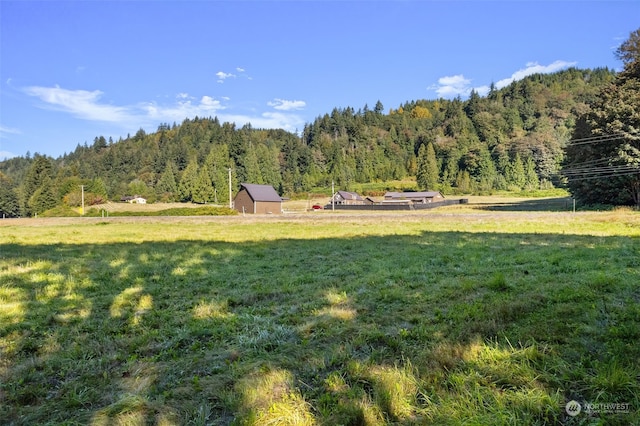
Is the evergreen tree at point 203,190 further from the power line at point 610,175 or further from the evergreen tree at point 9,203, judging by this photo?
the power line at point 610,175

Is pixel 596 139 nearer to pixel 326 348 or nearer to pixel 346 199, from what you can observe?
pixel 326 348

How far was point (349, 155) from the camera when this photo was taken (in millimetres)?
139250

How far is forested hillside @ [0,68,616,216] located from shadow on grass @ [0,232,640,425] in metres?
83.8

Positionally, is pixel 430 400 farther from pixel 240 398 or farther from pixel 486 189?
pixel 486 189

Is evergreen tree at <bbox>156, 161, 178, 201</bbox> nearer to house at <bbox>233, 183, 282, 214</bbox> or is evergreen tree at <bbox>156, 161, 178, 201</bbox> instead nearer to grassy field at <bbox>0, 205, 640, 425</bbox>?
house at <bbox>233, 183, 282, 214</bbox>

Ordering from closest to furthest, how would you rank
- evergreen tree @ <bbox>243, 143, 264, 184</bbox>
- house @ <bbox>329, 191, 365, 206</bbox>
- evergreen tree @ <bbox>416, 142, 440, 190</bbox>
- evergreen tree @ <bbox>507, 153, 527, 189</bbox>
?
1. house @ <bbox>329, 191, 365, 206</bbox>
2. evergreen tree @ <bbox>243, 143, 264, 184</bbox>
3. evergreen tree @ <bbox>507, 153, 527, 189</bbox>
4. evergreen tree @ <bbox>416, 142, 440, 190</bbox>

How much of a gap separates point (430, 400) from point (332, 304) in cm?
302

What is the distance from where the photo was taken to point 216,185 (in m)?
90.2

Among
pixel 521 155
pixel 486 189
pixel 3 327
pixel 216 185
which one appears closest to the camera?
pixel 3 327

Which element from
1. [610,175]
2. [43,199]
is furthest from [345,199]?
[43,199]

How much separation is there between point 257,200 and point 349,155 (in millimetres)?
85720

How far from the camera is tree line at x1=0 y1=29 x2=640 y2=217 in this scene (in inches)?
3617

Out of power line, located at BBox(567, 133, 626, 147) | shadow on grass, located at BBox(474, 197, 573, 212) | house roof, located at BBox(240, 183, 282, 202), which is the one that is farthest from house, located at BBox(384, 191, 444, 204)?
power line, located at BBox(567, 133, 626, 147)

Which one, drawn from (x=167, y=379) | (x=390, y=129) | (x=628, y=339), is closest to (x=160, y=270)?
(x=167, y=379)
